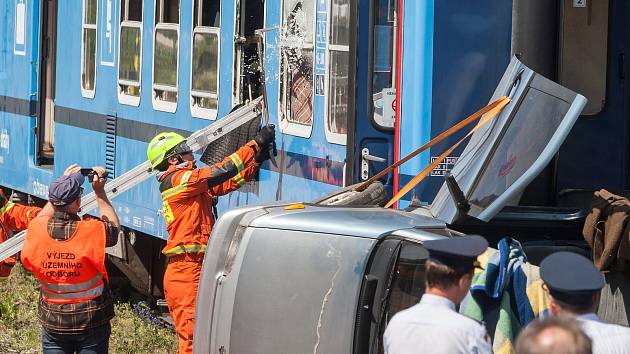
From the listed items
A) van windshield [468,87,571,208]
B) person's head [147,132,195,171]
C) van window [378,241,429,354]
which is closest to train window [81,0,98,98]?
person's head [147,132,195,171]

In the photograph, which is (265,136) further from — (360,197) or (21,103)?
(21,103)

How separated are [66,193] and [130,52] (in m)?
3.87

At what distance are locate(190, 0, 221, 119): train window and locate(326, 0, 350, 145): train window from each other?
67.8 inches

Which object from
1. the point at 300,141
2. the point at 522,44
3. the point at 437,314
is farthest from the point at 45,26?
the point at 437,314

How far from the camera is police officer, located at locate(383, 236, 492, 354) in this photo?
13.3ft

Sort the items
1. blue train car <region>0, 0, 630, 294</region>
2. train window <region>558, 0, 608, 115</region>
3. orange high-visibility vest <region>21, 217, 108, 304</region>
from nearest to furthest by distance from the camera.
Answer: blue train car <region>0, 0, 630, 294</region>, orange high-visibility vest <region>21, 217, 108, 304</region>, train window <region>558, 0, 608, 115</region>

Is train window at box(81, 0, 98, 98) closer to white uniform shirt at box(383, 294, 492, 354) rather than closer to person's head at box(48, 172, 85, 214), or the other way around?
person's head at box(48, 172, 85, 214)

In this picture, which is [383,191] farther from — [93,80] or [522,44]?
[93,80]

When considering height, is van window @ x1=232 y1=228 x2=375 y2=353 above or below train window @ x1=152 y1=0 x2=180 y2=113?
below

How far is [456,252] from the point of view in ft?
13.5

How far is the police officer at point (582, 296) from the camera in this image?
12.6 ft

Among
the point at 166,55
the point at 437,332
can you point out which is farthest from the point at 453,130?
the point at 166,55

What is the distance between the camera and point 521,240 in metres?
6.01

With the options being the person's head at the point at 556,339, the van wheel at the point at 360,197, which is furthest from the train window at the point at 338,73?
the person's head at the point at 556,339
